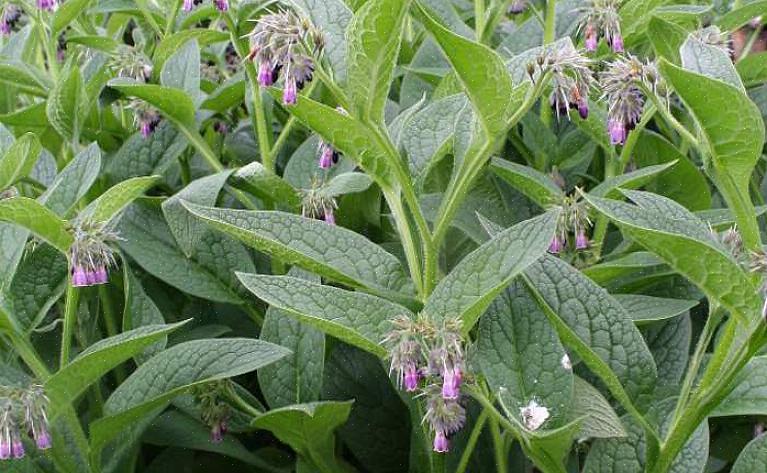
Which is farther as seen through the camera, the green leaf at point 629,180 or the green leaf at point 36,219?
the green leaf at point 629,180

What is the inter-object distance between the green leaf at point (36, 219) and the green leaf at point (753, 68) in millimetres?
1282

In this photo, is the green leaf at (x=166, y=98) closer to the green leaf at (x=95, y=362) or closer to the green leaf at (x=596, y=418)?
the green leaf at (x=95, y=362)

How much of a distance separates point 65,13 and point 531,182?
1035 millimetres

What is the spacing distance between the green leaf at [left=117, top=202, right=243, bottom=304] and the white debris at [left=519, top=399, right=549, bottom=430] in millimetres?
636

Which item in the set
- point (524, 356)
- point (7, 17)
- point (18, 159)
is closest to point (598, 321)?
point (524, 356)

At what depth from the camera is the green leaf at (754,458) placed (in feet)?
4.30

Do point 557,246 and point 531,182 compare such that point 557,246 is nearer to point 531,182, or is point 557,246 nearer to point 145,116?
point 531,182

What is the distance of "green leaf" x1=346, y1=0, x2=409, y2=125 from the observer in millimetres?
1097

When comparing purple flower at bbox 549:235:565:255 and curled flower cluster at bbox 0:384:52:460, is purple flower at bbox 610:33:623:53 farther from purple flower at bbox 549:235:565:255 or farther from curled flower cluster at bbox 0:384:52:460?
curled flower cluster at bbox 0:384:52:460

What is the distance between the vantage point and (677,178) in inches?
70.1

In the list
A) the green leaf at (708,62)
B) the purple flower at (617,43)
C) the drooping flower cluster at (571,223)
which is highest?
the purple flower at (617,43)

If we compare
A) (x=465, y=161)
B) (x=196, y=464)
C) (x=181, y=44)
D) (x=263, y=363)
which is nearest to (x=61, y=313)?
(x=196, y=464)

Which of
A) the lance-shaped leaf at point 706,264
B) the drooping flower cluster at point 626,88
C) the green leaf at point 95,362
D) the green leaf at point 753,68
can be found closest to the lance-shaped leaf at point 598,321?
the lance-shaped leaf at point 706,264

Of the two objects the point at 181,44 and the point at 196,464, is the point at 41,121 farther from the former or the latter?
the point at 196,464
